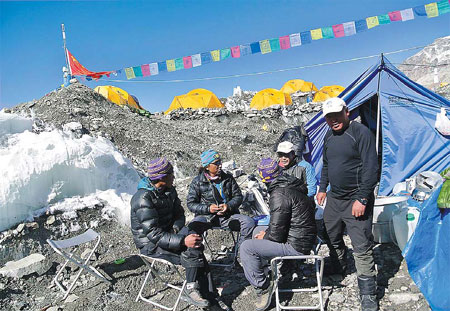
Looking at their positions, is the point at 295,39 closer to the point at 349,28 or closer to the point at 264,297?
the point at 349,28

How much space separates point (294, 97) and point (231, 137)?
13.7 meters

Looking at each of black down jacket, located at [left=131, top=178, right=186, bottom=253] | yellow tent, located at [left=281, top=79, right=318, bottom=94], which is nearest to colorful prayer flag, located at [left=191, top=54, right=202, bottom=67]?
black down jacket, located at [left=131, top=178, right=186, bottom=253]

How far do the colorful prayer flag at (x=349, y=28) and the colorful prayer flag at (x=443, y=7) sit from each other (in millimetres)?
2170

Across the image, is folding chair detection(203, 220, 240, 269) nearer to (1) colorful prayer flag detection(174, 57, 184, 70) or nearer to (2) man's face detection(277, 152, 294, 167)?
(2) man's face detection(277, 152, 294, 167)

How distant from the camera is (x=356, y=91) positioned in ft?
18.3

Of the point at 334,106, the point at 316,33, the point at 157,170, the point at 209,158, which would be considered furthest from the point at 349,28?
the point at 157,170

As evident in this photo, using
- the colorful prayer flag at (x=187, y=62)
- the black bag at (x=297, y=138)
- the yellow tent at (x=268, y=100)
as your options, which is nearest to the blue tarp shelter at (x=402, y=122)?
the black bag at (x=297, y=138)

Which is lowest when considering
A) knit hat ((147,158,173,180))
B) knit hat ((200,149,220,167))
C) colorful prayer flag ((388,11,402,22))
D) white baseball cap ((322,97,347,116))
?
knit hat ((200,149,220,167))

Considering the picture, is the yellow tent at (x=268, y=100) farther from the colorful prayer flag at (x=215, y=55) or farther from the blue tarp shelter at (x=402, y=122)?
the blue tarp shelter at (x=402, y=122)

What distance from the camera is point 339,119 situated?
2.73 meters

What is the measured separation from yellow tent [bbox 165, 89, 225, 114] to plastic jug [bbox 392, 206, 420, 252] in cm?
1702

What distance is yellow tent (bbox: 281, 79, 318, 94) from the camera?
27484mm

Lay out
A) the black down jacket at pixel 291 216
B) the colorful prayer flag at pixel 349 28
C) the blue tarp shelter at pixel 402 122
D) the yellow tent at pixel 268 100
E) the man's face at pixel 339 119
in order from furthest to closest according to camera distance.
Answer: the yellow tent at pixel 268 100
the colorful prayer flag at pixel 349 28
the blue tarp shelter at pixel 402 122
the man's face at pixel 339 119
the black down jacket at pixel 291 216

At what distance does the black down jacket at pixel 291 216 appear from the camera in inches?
103
